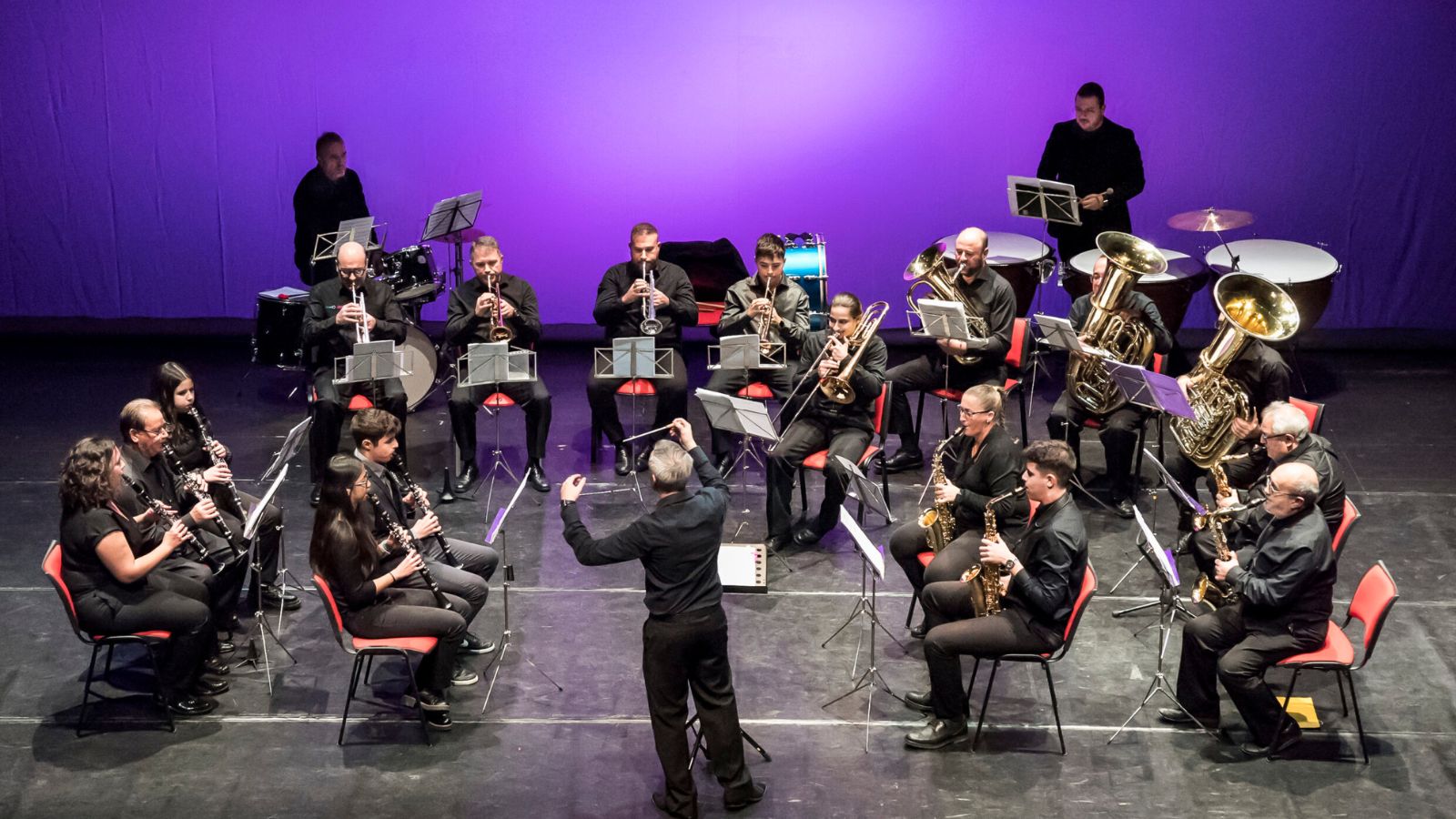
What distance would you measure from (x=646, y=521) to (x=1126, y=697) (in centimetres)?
249

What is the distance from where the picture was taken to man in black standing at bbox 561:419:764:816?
5.49 meters

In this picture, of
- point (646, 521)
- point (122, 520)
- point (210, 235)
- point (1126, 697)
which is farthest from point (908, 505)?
point (210, 235)

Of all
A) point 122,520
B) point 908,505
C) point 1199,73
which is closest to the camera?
point 122,520

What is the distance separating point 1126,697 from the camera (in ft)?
21.3

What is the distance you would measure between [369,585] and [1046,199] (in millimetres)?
5377

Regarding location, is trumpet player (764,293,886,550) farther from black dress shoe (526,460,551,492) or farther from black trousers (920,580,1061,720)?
black trousers (920,580,1061,720)

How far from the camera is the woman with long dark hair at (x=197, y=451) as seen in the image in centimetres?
707

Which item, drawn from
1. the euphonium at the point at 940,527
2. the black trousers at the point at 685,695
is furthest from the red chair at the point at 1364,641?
the black trousers at the point at 685,695

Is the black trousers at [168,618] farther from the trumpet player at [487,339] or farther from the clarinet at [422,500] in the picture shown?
the trumpet player at [487,339]

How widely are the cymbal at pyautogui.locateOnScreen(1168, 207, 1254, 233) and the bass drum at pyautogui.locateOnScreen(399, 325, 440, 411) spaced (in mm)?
5271

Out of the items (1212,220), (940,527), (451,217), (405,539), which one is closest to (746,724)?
(940,527)

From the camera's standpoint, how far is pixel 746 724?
6.32m

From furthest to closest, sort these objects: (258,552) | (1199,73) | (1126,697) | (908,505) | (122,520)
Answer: (1199,73)
(908,505)
(258,552)
(1126,697)
(122,520)

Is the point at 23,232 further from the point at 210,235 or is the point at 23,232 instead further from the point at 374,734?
the point at 374,734
